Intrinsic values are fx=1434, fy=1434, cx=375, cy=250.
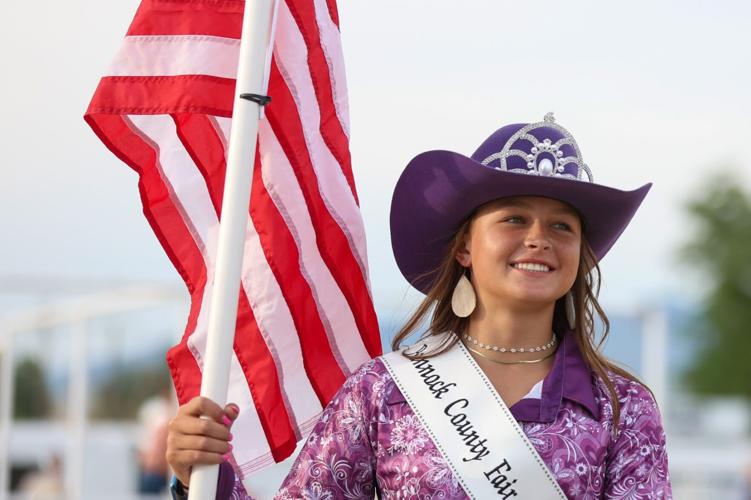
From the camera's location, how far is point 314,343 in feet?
12.2

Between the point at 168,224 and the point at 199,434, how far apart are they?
81cm

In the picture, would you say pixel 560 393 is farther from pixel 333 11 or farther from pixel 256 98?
pixel 333 11

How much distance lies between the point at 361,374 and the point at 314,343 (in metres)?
0.40

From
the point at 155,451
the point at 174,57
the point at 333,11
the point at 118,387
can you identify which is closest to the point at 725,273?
the point at 118,387

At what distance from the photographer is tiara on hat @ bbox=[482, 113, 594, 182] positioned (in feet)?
10.6

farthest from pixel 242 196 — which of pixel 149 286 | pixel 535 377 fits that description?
pixel 149 286

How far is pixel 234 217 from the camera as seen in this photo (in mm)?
3109

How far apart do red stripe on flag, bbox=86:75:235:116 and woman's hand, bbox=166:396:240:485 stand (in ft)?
2.86

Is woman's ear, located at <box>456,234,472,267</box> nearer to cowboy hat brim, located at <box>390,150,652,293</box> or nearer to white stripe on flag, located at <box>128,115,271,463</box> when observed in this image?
cowboy hat brim, located at <box>390,150,652,293</box>

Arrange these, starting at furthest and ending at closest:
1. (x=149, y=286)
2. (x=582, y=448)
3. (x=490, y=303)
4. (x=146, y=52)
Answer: (x=149, y=286), (x=146, y=52), (x=490, y=303), (x=582, y=448)

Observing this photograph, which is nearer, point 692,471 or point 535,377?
point 535,377

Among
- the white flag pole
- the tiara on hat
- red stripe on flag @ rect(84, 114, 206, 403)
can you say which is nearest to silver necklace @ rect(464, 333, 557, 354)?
the tiara on hat

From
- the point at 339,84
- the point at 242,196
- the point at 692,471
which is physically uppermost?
the point at 339,84

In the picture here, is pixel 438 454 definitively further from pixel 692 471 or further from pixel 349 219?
pixel 692 471
